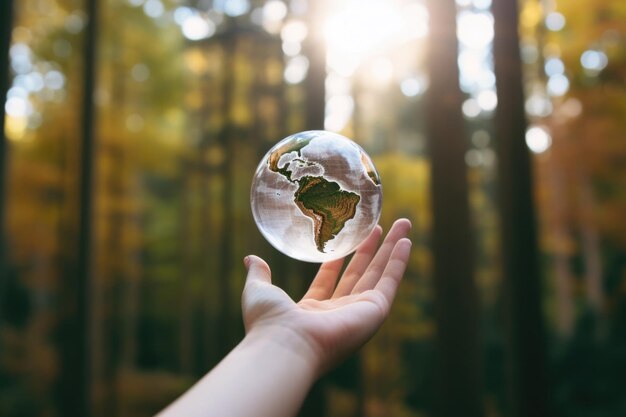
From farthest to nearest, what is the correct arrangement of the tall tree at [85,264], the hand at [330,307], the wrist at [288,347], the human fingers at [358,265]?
the tall tree at [85,264] → the human fingers at [358,265] → the hand at [330,307] → the wrist at [288,347]

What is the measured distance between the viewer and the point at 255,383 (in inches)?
50.6

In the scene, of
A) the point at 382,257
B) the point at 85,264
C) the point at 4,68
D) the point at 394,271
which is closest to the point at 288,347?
the point at 394,271

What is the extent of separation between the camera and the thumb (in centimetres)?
190

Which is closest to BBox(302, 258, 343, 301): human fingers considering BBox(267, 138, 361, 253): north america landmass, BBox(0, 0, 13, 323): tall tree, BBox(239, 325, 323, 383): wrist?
BBox(267, 138, 361, 253): north america landmass

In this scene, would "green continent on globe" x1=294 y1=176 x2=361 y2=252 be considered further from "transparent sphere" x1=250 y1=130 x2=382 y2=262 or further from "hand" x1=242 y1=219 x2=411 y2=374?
"hand" x1=242 y1=219 x2=411 y2=374

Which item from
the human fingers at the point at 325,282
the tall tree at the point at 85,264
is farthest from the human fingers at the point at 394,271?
the tall tree at the point at 85,264

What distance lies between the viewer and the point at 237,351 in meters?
1.45

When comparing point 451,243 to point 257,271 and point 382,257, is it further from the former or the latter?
point 257,271

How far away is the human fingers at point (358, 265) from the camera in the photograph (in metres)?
2.11

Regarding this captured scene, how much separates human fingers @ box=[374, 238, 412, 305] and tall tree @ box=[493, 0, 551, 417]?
2.07 meters

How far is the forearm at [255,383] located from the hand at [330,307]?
33 mm

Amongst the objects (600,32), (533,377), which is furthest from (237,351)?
(600,32)

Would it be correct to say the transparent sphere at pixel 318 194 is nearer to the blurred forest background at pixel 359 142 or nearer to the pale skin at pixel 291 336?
the pale skin at pixel 291 336

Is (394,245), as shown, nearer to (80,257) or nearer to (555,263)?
(80,257)
